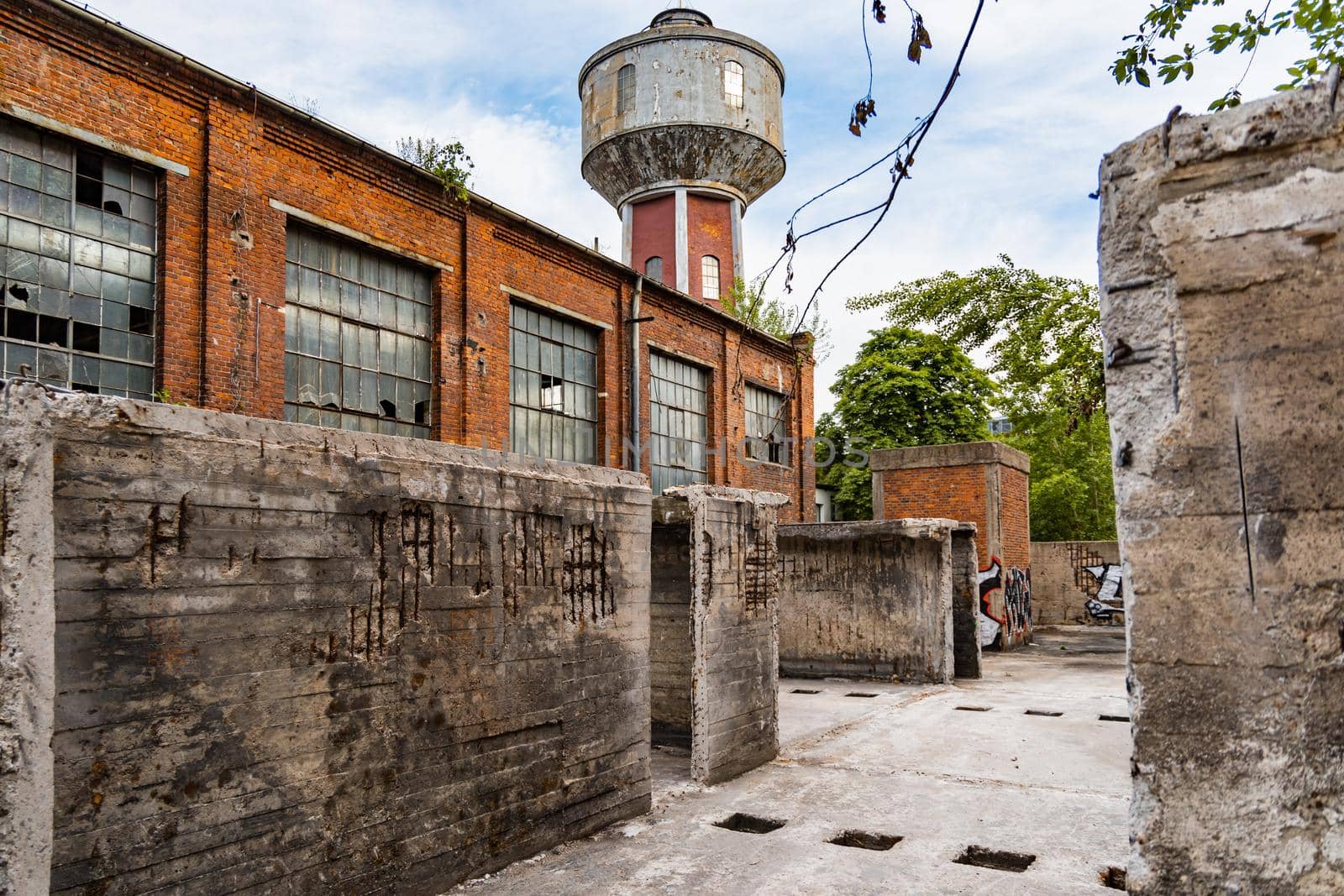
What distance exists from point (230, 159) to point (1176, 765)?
10755 mm

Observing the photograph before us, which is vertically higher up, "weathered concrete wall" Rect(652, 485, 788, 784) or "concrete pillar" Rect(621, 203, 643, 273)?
"concrete pillar" Rect(621, 203, 643, 273)

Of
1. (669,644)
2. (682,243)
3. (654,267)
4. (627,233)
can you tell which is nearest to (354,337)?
(669,644)

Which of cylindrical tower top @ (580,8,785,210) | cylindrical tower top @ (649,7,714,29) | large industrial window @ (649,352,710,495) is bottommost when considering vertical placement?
large industrial window @ (649,352,710,495)

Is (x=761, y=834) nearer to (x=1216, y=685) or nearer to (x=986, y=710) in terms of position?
(x=1216, y=685)

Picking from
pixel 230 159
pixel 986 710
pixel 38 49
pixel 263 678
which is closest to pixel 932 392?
pixel 986 710

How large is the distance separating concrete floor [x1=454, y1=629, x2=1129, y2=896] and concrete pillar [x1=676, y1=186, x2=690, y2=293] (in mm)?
16462

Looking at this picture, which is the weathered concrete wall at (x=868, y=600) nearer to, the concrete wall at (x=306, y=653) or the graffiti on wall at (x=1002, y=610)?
the graffiti on wall at (x=1002, y=610)

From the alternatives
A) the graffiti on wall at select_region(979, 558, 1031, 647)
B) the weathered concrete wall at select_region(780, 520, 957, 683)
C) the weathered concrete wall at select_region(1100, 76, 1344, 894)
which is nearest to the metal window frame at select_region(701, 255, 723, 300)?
the graffiti on wall at select_region(979, 558, 1031, 647)

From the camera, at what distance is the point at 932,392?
28.6 metres

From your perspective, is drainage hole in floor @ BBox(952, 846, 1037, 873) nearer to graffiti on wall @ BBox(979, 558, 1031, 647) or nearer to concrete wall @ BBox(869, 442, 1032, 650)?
graffiti on wall @ BBox(979, 558, 1031, 647)

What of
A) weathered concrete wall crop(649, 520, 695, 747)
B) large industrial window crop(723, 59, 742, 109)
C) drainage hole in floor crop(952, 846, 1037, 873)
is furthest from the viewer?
large industrial window crop(723, 59, 742, 109)

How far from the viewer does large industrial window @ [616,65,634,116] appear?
24.7 m

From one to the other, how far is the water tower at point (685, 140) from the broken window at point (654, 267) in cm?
6

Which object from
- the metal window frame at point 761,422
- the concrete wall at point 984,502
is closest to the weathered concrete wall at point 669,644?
the concrete wall at point 984,502
